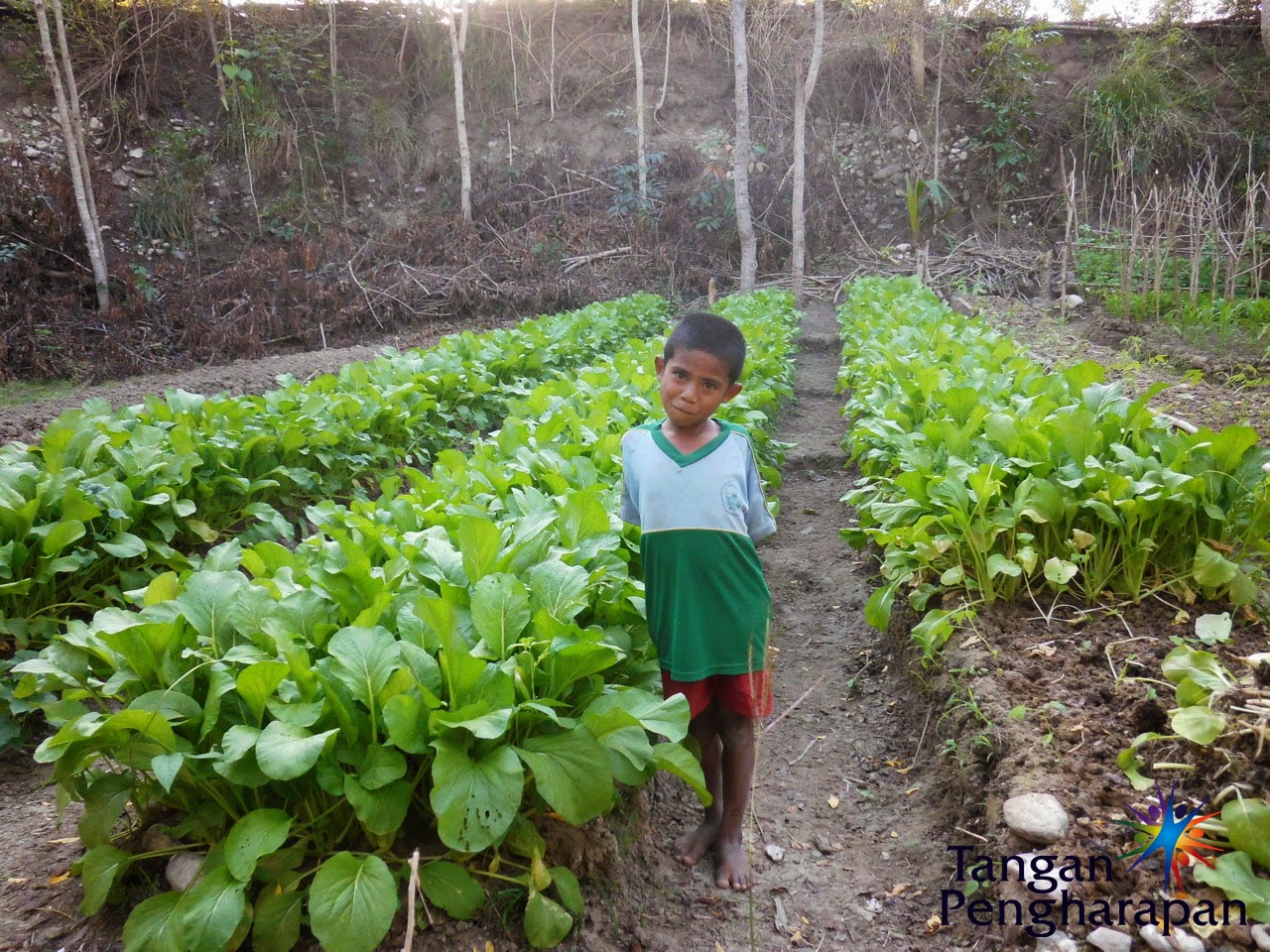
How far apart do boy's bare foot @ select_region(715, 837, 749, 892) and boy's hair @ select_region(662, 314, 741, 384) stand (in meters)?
1.46

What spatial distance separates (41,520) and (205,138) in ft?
61.3

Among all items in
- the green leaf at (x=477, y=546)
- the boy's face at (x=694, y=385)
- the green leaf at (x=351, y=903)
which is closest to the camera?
the green leaf at (x=351, y=903)

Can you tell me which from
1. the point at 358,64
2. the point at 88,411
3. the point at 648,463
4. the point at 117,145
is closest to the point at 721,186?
the point at 358,64

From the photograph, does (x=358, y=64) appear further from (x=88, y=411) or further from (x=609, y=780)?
(x=609, y=780)

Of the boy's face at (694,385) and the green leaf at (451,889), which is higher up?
the boy's face at (694,385)

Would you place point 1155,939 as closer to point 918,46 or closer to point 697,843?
point 697,843

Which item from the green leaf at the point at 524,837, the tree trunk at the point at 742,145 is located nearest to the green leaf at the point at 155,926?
the green leaf at the point at 524,837

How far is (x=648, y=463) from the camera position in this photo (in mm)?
2344

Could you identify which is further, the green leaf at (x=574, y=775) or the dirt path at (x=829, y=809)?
the dirt path at (x=829, y=809)

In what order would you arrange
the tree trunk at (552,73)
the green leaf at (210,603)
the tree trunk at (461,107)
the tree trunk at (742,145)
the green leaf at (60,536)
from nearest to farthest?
the green leaf at (210,603), the green leaf at (60,536), the tree trunk at (742,145), the tree trunk at (461,107), the tree trunk at (552,73)

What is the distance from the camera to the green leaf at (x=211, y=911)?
65.6 inches

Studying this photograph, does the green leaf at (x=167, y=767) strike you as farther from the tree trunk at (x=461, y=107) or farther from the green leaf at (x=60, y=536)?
the tree trunk at (x=461, y=107)

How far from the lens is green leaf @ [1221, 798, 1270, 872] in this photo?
1759mm

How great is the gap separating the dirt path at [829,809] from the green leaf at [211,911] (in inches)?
41.8
